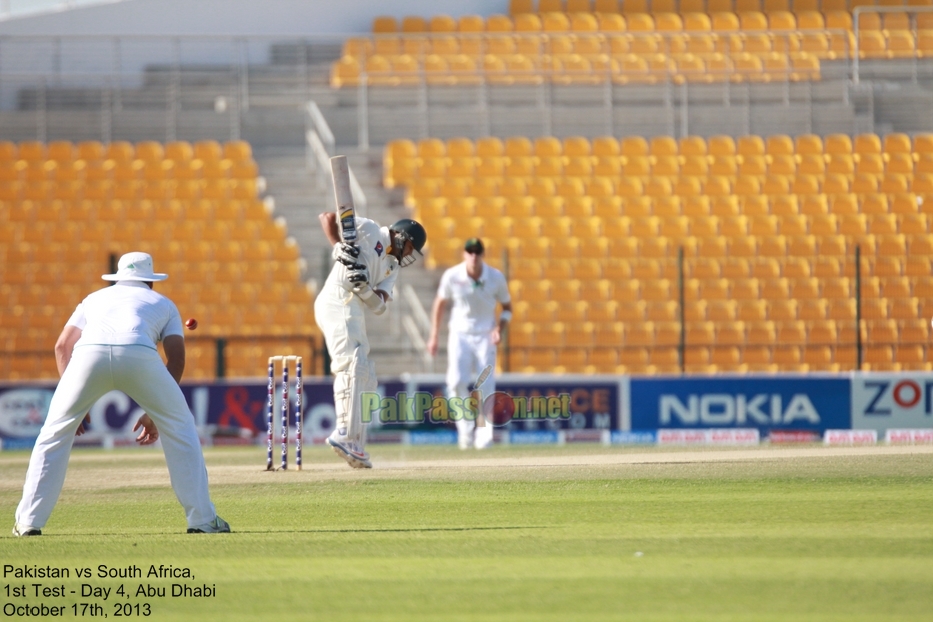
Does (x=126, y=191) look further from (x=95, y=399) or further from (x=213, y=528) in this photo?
(x=213, y=528)

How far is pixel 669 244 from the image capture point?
22516 mm

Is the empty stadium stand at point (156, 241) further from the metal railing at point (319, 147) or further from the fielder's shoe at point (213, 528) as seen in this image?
the fielder's shoe at point (213, 528)

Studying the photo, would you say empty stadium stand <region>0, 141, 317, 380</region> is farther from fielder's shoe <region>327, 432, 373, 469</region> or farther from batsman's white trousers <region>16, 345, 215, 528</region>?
batsman's white trousers <region>16, 345, 215, 528</region>

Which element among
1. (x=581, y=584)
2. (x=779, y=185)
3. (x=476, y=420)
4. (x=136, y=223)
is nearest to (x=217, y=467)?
(x=476, y=420)

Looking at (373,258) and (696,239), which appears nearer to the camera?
(373,258)

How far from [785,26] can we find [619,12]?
3.59m

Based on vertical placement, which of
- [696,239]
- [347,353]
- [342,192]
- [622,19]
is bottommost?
[347,353]

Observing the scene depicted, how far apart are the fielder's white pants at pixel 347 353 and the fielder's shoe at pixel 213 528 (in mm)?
3057

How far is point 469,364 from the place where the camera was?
15.2 m

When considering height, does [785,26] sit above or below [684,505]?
above

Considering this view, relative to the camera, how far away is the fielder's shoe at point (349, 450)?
10.8m

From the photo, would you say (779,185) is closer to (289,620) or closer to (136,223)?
(136,223)

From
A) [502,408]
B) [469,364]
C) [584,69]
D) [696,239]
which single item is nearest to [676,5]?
[584,69]

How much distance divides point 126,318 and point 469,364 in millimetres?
7853
